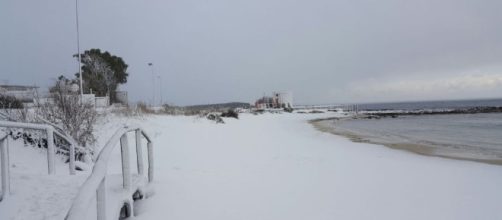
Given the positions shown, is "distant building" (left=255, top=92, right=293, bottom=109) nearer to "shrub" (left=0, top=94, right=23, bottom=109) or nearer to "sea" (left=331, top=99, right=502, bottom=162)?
"sea" (left=331, top=99, right=502, bottom=162)

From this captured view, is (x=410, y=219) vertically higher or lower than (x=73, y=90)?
lower

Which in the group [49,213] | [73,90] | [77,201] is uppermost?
[73,90]

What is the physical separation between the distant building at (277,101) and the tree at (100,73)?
153ft

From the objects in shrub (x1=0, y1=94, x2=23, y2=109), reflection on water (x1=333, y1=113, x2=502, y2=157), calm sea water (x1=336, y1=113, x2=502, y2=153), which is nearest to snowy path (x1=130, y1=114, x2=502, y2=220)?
shrub (x1=0, y1=94, x2=23, y2=109)

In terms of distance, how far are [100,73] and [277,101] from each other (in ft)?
197

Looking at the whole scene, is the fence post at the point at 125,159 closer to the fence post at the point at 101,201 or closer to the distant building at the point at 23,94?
the fence post at the point at 101,201

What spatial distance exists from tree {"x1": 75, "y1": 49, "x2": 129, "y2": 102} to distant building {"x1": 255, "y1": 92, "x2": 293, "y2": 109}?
4656 centimetres

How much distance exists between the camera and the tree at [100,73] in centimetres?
3884

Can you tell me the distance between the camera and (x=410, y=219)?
19.3 feet

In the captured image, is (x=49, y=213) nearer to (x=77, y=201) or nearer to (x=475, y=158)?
(x=77, y=201)

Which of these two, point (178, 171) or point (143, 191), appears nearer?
point (143, 191)

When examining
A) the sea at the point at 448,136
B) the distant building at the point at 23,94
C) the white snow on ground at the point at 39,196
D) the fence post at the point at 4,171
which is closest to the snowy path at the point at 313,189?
the white snow on ground at the point at 39,196

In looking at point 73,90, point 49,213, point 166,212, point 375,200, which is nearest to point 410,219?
point 375,200

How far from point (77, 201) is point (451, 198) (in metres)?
6.46
